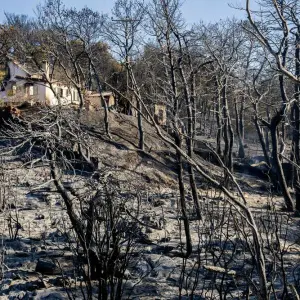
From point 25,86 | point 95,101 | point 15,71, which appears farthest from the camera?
point 15,71

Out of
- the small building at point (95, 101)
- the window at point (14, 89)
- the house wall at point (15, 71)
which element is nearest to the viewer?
the small building at point (95, 101)

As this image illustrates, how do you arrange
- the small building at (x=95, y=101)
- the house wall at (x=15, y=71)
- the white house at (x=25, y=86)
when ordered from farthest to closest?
1. the house wall at (x=15, y=71)
2. the white house at (x=25, y=86)
3. the small building at (x=95, y=101)

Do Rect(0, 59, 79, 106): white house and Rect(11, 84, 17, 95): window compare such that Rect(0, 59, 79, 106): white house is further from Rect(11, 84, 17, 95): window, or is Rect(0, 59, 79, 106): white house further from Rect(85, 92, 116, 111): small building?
Rect(85, 92, 116, 111): small building

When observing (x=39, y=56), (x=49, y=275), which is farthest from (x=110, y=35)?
(x=49, y=275)

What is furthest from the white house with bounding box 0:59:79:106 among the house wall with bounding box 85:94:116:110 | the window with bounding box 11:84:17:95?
the house wall with bounding box 85:94:116:110

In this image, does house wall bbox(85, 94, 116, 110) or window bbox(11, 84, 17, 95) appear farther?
window bbox(11, 84, 17, 95)

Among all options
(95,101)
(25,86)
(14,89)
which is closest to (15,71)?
(25,86)

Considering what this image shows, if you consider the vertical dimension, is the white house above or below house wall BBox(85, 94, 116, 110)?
above

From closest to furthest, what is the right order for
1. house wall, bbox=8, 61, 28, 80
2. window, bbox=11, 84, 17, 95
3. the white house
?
1. the white house
2. window, bbox=11, 84, 17, 95
3. house wall, bbox=8, 61, 28, 80

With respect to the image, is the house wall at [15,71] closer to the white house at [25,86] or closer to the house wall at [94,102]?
the white house at [25,86]

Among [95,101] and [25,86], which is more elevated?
[25,86]

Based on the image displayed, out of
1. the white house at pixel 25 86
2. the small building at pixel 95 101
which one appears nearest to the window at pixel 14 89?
the white house at pixel 25 86

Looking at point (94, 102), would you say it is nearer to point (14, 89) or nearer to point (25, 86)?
point (25, 86)

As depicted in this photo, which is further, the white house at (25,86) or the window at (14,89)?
the window at (14,89)
